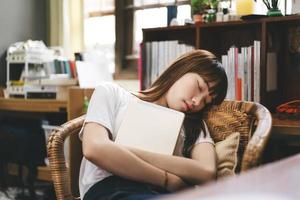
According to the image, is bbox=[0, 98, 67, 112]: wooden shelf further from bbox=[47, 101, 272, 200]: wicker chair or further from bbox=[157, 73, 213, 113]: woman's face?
bbox=[157, 73, 213, 113]: woman's face

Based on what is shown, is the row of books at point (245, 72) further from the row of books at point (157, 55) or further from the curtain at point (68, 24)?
the curtain at point (68, 24)

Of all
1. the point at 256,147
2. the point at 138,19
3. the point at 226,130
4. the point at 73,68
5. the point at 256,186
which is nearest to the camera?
the point at 256,186

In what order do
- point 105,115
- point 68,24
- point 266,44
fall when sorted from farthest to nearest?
point 68,24 → point 266,44 → point 105,115

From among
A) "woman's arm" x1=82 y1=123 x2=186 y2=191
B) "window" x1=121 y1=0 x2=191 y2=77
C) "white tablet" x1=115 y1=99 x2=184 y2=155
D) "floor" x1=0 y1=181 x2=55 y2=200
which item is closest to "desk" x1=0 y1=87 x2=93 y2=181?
"floor" x1=0 y1=181 x2=55 y2=200

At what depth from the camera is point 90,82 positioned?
2.92m

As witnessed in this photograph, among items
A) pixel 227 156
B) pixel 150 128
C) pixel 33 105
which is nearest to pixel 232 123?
pixel 227 156

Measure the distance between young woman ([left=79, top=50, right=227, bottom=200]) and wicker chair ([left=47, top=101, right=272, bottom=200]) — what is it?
0.09 m

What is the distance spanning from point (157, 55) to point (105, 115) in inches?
42.5

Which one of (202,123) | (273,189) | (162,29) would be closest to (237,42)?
(162,29)

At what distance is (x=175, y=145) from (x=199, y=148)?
0.26 ft

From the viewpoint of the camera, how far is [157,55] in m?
2.34

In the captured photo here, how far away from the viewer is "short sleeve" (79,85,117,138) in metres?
1.31

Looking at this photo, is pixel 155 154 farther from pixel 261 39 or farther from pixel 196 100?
pixel 261 39

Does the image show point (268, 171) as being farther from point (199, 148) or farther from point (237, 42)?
point (237, 42)
